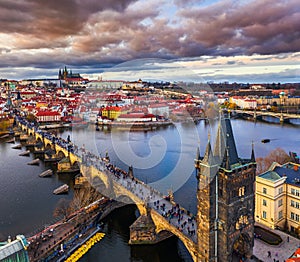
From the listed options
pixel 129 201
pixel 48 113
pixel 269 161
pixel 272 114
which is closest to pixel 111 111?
pixel 48 113

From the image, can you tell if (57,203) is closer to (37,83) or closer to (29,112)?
(29,112)

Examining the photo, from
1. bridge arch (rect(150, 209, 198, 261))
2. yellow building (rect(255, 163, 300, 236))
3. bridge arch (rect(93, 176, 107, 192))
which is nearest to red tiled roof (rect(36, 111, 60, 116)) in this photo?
bridge arch (rect(93, 176, 107, 192))

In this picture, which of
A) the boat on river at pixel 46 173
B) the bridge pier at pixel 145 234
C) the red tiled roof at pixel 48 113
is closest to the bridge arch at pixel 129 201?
the bridge pier at pixel 145 234

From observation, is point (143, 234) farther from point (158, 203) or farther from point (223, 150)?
point (223, 150)

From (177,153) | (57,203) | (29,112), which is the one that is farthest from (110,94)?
(57,203)

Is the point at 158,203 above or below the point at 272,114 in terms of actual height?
below

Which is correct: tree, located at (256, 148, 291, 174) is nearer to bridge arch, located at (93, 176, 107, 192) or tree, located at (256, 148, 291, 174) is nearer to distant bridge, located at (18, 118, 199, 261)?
distant bridge, located at (18, 118, 199, 261)

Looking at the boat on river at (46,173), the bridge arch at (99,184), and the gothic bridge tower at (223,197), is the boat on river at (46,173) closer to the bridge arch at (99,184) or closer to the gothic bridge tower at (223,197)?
the bridge arch at (99,184)
